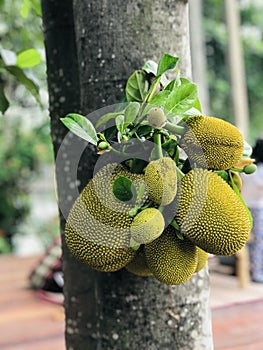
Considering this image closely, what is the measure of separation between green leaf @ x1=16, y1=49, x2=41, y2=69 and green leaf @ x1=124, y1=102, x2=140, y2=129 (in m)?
0.45

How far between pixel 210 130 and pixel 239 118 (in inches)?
156

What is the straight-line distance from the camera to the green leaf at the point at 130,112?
1.51 ft

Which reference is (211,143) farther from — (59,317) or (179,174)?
(59,317)

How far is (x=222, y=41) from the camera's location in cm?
818

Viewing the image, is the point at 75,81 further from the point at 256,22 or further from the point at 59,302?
the point at 256,22

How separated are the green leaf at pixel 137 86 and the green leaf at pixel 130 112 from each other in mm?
36

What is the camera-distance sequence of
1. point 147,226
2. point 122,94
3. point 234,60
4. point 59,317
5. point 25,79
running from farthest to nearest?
point 234,60 < point 59,317 < point 25,79 < point 122,94 < point 147,226

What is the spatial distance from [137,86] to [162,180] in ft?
0.35

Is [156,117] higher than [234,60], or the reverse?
[156,117]

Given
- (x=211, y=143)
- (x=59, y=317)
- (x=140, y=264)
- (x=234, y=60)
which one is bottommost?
(x=59, y=317)

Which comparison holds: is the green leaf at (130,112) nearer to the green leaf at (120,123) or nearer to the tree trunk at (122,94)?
the green leaf at (120,123)

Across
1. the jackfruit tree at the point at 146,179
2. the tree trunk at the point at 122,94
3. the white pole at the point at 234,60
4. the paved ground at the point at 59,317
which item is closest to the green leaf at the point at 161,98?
the jackfruit tree at the point at 146,179

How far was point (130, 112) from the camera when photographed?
462 millimetres

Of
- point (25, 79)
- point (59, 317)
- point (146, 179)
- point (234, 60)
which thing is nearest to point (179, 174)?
point (146, 179)
